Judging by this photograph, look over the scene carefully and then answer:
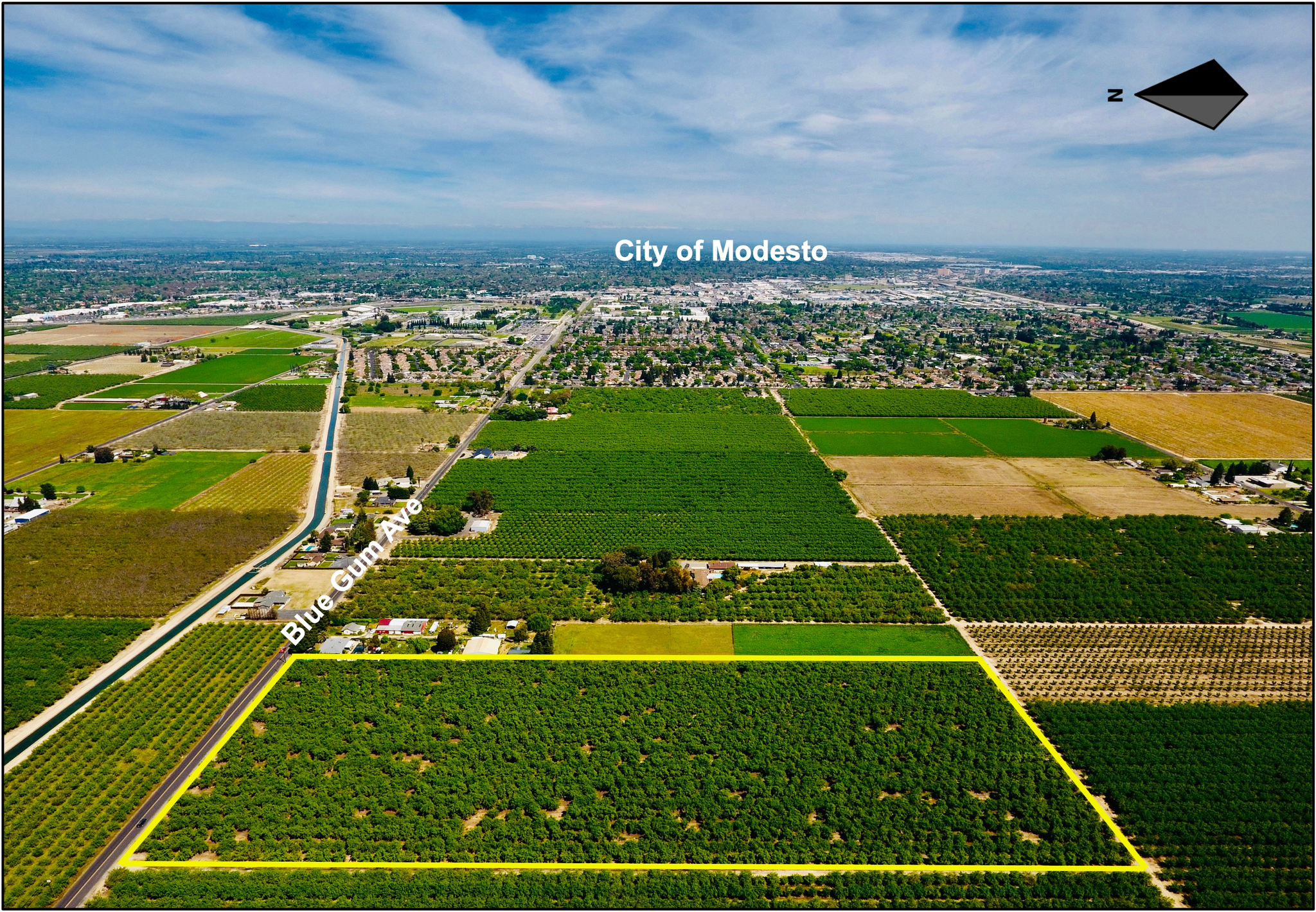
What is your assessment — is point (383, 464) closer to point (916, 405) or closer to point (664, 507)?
point (664, 507)

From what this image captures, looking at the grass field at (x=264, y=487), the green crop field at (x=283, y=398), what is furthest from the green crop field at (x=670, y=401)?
the green crop field at (x=283, y=398)

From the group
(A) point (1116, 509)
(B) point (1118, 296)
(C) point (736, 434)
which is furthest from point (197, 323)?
(B) point (1118, 296)

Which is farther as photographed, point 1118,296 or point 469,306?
point 1118,296

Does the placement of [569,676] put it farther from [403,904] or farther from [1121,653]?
[1121,653]

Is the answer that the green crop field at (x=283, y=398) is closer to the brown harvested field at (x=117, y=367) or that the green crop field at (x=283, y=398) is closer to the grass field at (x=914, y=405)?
the brown harvested field at (x=117, y=367)

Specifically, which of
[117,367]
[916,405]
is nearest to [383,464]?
[916,405]
